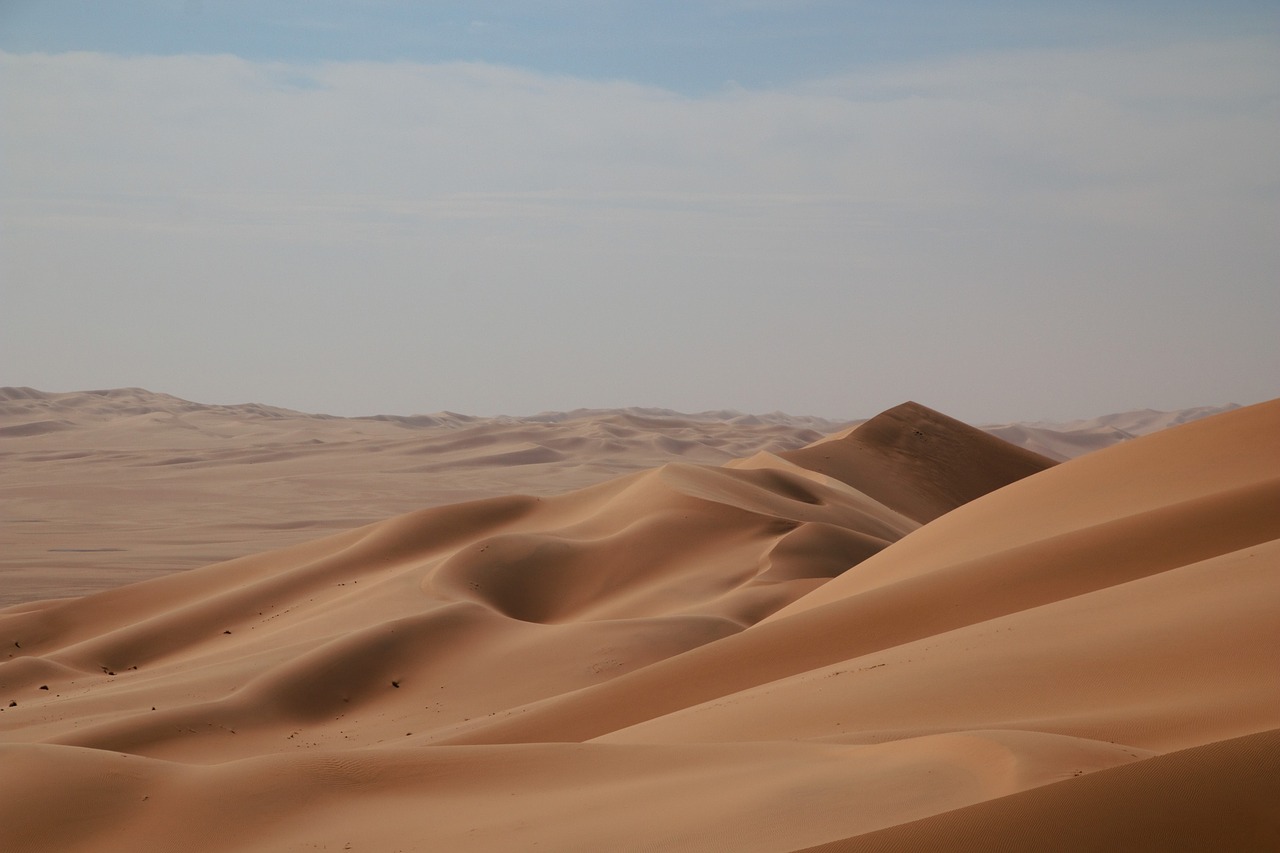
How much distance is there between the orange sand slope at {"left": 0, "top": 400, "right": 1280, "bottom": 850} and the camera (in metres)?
4.09

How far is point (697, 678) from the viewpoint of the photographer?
9.45m

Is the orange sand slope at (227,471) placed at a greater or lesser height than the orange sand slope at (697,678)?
greater

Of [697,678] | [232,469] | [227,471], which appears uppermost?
[232,469]

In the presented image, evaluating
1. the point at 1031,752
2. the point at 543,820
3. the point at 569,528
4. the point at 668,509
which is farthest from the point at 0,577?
the point at 1031,752

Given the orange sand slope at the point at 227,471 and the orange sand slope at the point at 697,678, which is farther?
the orange sand slope at the point at 227,471

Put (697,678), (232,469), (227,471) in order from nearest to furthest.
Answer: (697,678)
(227,471)
(232,469)

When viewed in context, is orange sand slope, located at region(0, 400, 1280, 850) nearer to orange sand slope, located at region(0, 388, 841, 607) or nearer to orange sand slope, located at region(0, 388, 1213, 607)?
orange sand slope, located at region(0, 388, 1213, 607)

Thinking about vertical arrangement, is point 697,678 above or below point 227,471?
below

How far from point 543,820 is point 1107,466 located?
10438 mm

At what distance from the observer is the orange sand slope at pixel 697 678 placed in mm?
4094

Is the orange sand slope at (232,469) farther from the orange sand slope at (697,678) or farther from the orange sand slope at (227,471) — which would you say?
the orange sand slope at (697,678)

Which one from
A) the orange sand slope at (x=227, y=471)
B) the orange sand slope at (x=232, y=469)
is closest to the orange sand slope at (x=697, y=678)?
the orange sand slope at (x=232, y=469)

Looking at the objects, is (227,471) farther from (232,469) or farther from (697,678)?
(697,678)

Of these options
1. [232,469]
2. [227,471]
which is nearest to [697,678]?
[227,471]
